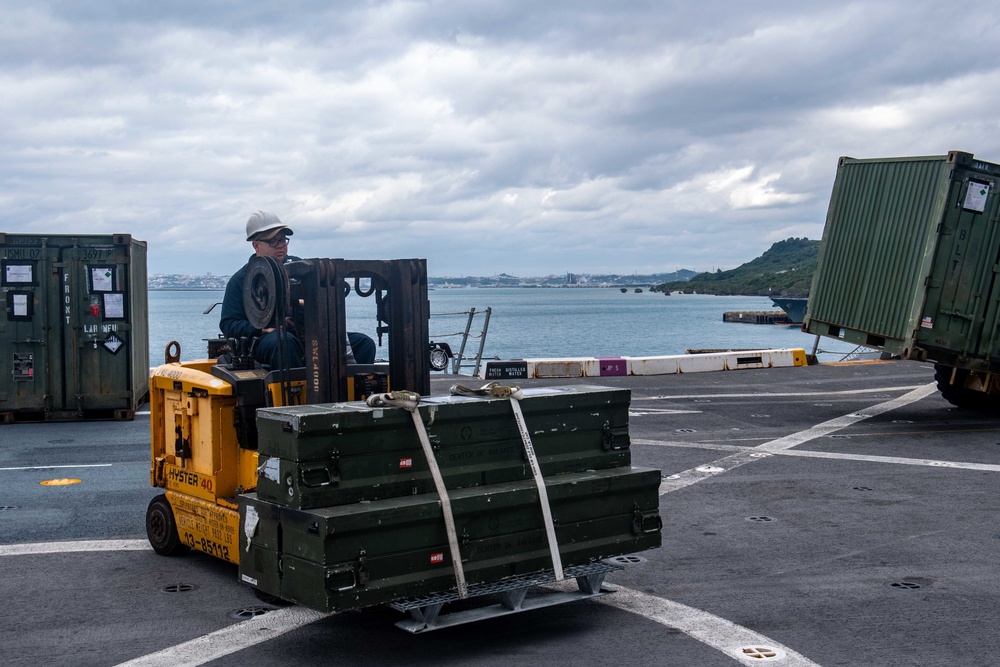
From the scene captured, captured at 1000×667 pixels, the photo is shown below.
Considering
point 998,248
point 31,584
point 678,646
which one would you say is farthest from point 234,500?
point 998,248

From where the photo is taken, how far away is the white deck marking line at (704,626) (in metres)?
5.62

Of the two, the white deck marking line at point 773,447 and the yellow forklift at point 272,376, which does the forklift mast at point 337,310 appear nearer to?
the yellow forklift at point 272,376

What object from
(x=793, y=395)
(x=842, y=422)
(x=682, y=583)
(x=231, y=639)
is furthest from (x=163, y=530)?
(x=793, y=395)

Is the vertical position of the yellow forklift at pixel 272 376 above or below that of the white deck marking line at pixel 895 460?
above

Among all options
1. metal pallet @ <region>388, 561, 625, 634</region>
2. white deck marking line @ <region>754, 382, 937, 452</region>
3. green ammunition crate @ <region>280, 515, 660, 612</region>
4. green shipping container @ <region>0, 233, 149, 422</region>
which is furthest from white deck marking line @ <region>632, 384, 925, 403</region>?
green ammunition crate @ <region>280, 515, 660, 612</region>

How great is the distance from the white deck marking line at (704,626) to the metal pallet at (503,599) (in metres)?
0.29

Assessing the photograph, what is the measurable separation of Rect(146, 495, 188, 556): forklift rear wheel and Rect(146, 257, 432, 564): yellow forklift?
2cm

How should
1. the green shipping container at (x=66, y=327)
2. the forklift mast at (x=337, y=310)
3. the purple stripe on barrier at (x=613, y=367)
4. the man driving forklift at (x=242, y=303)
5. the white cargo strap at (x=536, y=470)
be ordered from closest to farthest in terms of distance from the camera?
1. the white cargo strap at (x=536, y=470)
2. the forklift mast at (x=337, y=310)
3. the man driving forklift at (x=242, y=303)
4. the green shipping container at (x=66, y=327)
5. the purple stripe on barrier at (x=613, y=367)

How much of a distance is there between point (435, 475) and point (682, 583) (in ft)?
7.59

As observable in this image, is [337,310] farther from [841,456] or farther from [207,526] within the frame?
[841,456]

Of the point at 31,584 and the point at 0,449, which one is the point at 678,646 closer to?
the point at 31,584

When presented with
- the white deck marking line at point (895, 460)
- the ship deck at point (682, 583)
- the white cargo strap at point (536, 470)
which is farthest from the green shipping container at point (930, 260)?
the white cargo strap at point (536, 470)

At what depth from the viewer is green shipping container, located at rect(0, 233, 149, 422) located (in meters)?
15.6

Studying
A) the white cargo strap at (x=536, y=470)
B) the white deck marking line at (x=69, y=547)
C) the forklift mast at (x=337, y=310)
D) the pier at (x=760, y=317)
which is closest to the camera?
the white cargo strap at (x=536, y=470)
